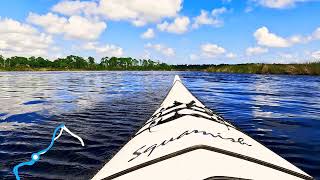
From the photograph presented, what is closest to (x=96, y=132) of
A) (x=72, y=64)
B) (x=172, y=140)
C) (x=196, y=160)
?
(x=172, y=140)

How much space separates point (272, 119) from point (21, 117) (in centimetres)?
807

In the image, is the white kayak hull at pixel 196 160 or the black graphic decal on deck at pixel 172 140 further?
the black graphic decal on deck at pixel 172 140

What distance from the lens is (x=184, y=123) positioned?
464 centimetres

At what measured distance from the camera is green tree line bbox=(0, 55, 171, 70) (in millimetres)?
162500

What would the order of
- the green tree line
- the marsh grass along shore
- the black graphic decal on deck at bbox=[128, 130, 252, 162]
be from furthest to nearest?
the green tree line < the marsh grass along shore < the black graphic decal on deck at bbox=[128, 130, 252, 162]

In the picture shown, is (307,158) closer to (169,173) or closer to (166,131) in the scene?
(166,131)

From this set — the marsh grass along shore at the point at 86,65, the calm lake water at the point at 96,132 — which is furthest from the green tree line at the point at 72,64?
the calm lake water at the point at 96,132

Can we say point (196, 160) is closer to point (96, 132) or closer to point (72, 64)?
point (96, 132)

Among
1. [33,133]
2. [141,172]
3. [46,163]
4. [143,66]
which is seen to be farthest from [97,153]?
[143,66]

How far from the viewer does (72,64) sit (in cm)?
17375

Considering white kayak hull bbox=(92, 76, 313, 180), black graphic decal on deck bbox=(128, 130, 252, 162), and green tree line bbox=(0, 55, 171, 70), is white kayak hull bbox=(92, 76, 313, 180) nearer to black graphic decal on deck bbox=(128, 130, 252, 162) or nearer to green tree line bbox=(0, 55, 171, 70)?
black graphic decal on deck bbox=(128, 130, 252, 162)

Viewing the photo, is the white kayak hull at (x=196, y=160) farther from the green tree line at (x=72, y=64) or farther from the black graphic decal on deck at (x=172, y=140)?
the green tree line at (x=72, y=64)

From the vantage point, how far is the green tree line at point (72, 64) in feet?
533

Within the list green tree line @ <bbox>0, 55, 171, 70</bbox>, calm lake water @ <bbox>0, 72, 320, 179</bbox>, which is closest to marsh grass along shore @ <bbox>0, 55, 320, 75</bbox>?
green tree line @ <bbox>0, 55, 171, 70</bbox>
